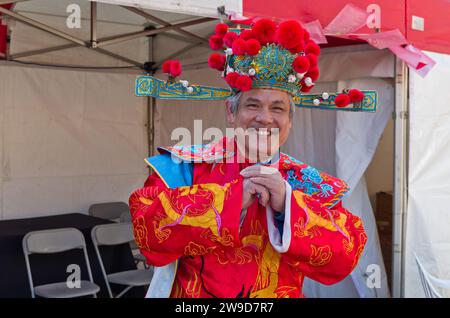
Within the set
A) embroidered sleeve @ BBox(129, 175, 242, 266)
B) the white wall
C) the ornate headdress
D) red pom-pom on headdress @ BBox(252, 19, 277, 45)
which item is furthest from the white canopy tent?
the white wall

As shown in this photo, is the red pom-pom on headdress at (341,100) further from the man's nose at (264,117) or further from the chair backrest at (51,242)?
the chair backrest at (51,242)

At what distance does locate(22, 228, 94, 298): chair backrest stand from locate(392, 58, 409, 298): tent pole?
2013mm

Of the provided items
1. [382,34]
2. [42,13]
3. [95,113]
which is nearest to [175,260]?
[382,34]

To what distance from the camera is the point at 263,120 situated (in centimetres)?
140

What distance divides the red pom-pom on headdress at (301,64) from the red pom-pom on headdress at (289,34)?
37 millimetres

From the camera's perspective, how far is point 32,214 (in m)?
4.78

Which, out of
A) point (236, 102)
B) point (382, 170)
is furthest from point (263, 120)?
point (382, 170)

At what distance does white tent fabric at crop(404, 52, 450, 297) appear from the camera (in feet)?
11.4

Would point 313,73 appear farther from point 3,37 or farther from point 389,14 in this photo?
point 3,37

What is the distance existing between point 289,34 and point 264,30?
70 mm

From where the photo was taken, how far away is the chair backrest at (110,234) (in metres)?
3.89

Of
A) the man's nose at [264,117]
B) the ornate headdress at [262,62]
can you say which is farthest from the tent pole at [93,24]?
the man's nose at [264,117]

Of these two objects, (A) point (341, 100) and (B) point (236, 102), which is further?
(A) point (341, 100)
